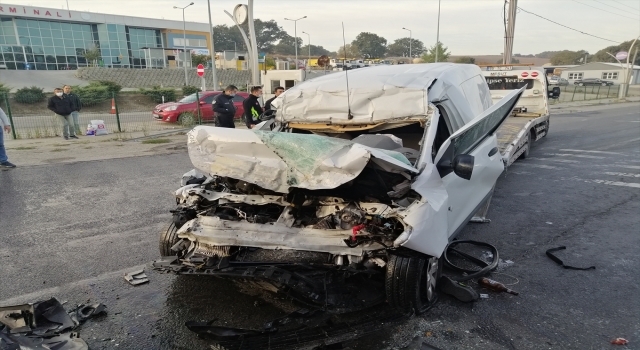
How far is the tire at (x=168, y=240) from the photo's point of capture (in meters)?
4.20

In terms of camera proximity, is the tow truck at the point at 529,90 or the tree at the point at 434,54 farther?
the tree at the point at 434,54

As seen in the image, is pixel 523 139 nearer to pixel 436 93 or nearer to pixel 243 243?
pixel 436 93

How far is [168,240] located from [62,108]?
10735 millimetres

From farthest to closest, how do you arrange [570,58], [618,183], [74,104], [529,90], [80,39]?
[570,58]
[80,39]
[74,104]
[529,90]
[618,183]

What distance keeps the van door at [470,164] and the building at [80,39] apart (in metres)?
46.4

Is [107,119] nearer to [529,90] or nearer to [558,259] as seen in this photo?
[529,90]

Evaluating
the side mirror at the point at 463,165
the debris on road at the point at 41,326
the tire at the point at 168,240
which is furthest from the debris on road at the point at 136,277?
the side mirror at the point at 463,165

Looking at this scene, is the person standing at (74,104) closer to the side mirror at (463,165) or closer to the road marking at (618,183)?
the side mirror at (463,165)

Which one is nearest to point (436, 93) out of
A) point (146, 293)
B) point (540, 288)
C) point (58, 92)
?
point (540, 288)

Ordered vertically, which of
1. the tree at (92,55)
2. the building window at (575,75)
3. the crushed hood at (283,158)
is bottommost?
the building window at (575,75)

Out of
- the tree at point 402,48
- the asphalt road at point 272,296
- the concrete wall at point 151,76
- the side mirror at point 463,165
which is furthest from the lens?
the tree at point 402,48

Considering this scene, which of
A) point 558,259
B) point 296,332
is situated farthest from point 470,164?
point 558,259

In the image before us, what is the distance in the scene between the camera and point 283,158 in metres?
3.43

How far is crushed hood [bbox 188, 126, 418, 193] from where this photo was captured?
324 cm
